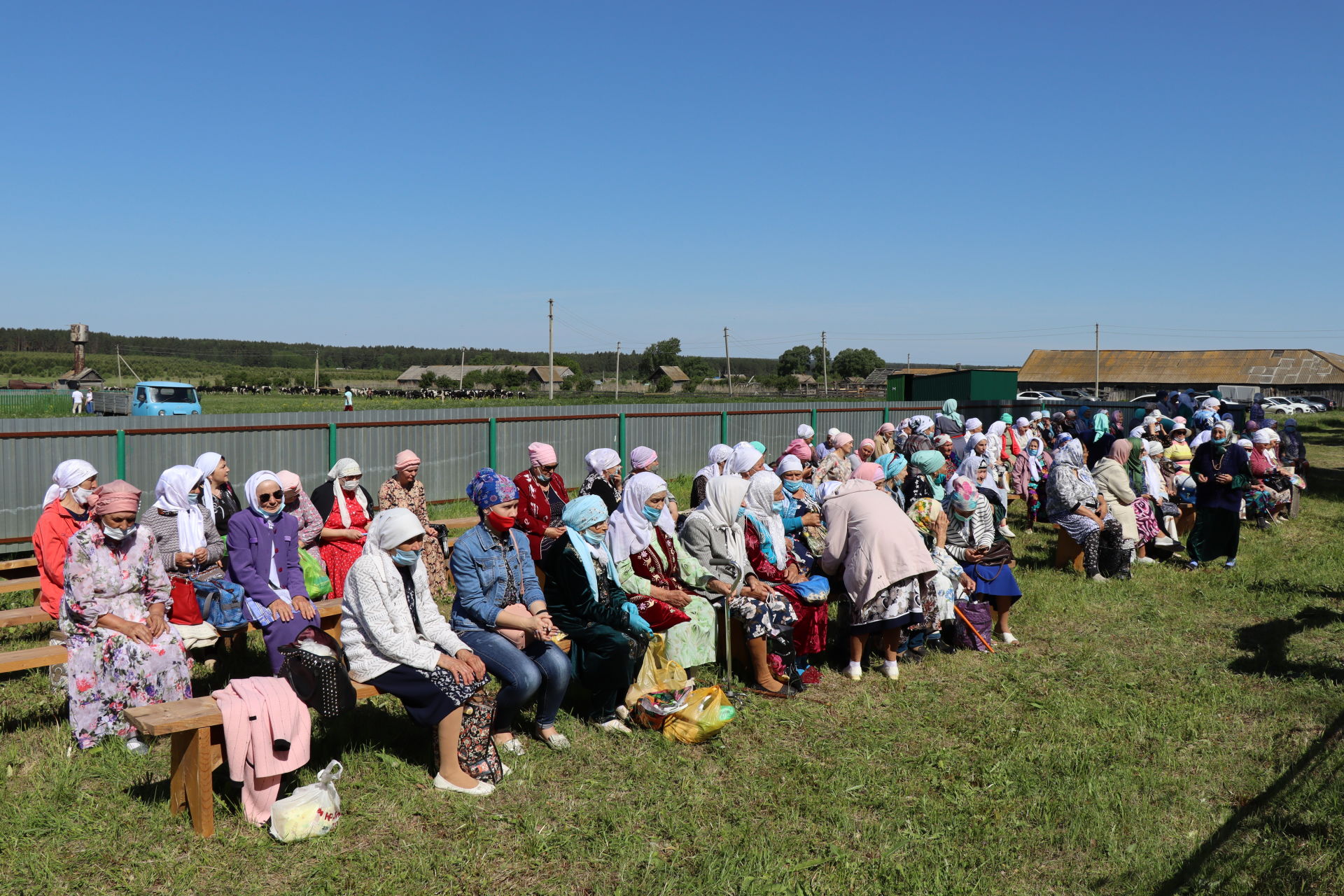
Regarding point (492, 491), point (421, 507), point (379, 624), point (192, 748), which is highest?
point (492, 491)

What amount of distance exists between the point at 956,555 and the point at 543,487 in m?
3.41

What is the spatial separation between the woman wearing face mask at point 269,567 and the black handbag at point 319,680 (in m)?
1.13

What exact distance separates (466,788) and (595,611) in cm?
122

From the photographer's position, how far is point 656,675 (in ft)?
18.3

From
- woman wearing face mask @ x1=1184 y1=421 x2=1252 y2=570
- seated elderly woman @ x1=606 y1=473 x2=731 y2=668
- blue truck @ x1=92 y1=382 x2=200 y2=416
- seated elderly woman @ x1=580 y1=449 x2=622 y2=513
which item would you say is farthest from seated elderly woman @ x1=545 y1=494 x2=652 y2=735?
blue truck @ x1=92 y1=382 x2=200 y2=416

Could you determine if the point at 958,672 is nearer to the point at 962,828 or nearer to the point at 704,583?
the point at 704,583

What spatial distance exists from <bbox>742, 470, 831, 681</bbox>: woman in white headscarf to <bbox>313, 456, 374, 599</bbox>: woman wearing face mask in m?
2.94

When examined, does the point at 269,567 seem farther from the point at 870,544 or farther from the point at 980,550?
the point at 980,550

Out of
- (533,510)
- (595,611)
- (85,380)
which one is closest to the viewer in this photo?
(595,611)

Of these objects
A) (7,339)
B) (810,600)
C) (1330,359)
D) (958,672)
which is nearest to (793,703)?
(810,600)

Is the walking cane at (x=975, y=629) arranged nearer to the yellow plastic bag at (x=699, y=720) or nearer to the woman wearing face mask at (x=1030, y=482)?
the yellow plastic bag at (x=699, y=720)

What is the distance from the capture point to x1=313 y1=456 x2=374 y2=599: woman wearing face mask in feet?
23.1

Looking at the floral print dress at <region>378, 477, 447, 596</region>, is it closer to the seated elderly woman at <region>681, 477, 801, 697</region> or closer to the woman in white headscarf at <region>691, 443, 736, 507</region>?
the woman in white headscarf at <region>691, 443, 736, 507</region>

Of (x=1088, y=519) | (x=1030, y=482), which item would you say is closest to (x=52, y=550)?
(x=1088, y=519)
